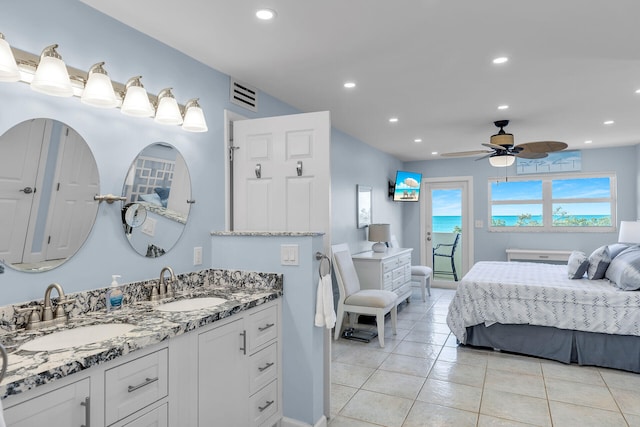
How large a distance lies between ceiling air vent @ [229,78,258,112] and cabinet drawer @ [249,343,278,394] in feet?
6.14

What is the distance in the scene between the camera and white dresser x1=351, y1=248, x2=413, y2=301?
4.83 meters

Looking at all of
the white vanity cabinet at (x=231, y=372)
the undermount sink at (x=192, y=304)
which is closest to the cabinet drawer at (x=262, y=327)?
the white vanity cabinet at (x=231, y=372)

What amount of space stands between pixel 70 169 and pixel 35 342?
82cm

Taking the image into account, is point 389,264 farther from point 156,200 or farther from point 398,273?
point 156,200

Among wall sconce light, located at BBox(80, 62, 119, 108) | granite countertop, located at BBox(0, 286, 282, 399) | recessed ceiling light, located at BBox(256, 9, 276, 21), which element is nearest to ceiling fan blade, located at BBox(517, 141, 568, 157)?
recessed ceiling light, located at BBox(256, 9, 276, 21)

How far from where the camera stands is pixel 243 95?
10.3 ft

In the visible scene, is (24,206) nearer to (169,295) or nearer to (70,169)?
(70,169)

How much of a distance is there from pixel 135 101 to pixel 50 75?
44 centimetres

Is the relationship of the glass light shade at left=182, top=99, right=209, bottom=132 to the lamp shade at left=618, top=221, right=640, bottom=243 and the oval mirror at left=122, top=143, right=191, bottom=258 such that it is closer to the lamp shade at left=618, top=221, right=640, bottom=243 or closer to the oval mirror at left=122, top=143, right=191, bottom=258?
the oval mirror at left=122, top=143, right=191, bottom=258

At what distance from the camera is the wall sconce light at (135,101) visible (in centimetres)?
205

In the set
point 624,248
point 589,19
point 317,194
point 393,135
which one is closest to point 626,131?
point 624,248

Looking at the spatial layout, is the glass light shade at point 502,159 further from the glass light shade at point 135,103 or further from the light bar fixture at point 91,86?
the glass light shade at point 135,103

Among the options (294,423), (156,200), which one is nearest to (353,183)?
(156,200)

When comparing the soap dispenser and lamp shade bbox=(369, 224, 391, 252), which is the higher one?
lamp shade bbox=(369, 224, 391, 252)
